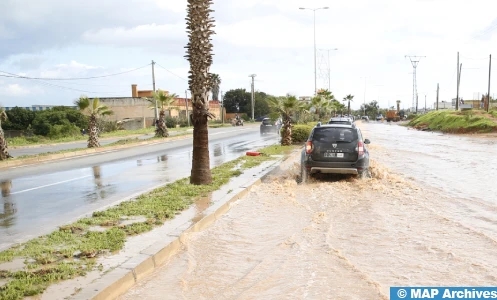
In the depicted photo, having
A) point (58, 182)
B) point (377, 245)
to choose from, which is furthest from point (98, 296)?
point (58, 182)

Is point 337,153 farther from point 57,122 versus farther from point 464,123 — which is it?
point 57,122

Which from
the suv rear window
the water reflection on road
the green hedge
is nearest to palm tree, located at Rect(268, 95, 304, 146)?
the green hedge

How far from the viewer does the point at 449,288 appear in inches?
196

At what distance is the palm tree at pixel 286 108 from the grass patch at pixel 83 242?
14389 mm

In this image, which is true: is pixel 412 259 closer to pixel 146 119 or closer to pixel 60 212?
pixel 60 212

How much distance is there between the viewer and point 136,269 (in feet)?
17.2

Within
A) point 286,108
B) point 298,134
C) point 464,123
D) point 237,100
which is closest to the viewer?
point 286,108

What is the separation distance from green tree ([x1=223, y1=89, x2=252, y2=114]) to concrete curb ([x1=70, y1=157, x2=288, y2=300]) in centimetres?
9905

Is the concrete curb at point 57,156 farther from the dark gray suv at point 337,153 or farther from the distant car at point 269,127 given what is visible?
the distant car at point 269,127

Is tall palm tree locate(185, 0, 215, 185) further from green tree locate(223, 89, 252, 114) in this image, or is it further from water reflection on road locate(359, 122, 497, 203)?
green tree locate(223, 89, 252, 114)

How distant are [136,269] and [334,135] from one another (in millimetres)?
7923

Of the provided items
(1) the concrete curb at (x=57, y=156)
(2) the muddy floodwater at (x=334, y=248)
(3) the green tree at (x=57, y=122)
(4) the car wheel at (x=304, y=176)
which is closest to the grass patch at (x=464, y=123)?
(1) the concrete curb at (x=57, y=156)

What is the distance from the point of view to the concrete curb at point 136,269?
4.55 meters

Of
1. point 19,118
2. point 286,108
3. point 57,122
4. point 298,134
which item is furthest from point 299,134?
point 19,118
